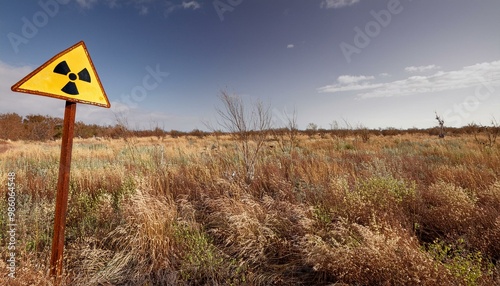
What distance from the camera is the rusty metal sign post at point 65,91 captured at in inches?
72.3

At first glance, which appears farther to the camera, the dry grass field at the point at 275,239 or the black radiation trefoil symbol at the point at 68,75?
the dry grass field at the point at 275,239

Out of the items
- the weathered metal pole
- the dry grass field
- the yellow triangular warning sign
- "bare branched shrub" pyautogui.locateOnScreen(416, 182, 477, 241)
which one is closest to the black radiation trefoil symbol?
the yellow triangular warning sign

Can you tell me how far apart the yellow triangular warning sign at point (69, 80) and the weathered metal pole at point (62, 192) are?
0.50ft

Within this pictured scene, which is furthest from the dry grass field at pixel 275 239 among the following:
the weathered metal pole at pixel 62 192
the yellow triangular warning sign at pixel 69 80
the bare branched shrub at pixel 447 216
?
the yellow triangular warning sign at pixel 69 80

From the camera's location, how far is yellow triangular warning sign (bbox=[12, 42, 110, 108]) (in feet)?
5.72

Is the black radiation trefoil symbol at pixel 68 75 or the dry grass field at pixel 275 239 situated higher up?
the black radiation trefoil symbol at pixel 68 75

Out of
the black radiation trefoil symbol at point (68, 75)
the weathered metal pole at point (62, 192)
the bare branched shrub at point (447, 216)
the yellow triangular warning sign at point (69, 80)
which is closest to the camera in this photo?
the yellow triangular warning sign at point (69, 80)

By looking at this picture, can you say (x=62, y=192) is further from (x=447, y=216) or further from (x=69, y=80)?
(x=447, y=216)

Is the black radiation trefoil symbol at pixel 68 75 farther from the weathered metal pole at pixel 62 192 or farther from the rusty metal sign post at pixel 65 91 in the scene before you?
the weathered metal pole at pixel 62 192

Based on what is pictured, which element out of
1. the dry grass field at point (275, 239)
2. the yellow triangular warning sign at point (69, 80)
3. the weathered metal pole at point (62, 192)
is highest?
the yellow triangular warning sign at point (69, 80)

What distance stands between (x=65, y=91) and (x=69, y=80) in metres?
0.11

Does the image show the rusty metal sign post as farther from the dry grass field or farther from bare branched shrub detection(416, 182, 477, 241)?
bare branched shrub detection(416, 182, 477, 241)

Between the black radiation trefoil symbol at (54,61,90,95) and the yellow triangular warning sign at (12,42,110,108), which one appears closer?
the yellow triangular warning sign at (12,42,110,108)

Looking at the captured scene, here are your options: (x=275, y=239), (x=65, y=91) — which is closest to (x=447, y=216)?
(x=275, y=239)
